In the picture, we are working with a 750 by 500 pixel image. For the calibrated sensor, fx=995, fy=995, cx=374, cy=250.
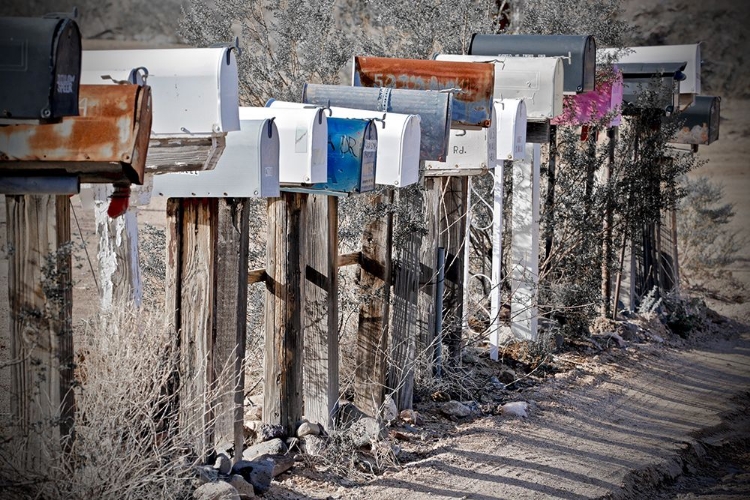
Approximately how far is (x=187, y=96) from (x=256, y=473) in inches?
64.4

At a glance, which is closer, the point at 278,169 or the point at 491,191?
the point at 278,169

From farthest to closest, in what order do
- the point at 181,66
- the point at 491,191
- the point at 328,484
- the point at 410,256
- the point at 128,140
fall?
the point at 491,191 → the point at 410,256 → the point at 328,484 → the point at 181,66 → the point at 128,140

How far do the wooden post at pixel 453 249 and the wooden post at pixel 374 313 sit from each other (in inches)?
31.8

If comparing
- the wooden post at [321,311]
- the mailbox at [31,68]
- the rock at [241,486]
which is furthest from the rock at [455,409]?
the mailbox at [31,68]

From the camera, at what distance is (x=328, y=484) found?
459 cm

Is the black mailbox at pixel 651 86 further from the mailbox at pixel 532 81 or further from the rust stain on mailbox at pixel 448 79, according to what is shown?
the rust stain on mailbox at pixel 448 79

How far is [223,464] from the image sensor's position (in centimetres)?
411

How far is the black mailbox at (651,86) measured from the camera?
867 centimetres

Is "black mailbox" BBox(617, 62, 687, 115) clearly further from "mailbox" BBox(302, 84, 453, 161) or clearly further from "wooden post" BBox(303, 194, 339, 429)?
"wooden post" BBox(303, 194, 339, 429)

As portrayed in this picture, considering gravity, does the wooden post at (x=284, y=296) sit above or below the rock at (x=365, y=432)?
above

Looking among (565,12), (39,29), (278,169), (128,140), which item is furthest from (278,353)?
(565,12)

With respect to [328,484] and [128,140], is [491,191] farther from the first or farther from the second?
[128,140]

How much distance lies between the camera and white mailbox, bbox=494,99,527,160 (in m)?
6.20

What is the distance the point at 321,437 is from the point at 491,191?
349 centimetres
